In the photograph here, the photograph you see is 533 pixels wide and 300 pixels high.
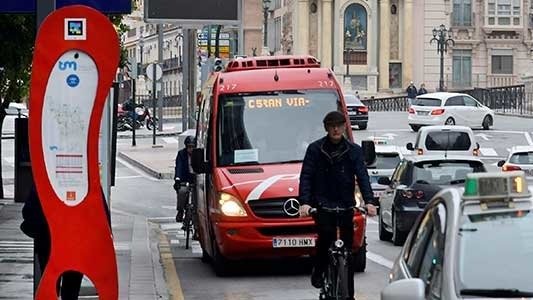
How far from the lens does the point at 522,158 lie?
103 ft

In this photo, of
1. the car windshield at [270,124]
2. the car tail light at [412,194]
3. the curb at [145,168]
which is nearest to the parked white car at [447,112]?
the curb at [145,168]

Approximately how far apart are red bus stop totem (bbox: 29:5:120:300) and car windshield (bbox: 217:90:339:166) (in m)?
6.41

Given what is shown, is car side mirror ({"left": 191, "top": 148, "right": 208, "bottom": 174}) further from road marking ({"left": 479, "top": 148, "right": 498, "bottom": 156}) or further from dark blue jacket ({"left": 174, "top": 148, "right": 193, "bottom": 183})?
road marking ({"left": 479, "top": 148, "right": 498, "bottom": 156})

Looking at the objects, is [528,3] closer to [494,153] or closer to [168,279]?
[494,153]

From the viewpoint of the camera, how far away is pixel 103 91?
11000 millimetres

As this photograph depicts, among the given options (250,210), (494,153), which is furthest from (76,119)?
(494,153)

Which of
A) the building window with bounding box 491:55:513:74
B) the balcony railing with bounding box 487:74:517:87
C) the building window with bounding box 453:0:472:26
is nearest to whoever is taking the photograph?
the balcony railing with bounding box 487:74:517:87

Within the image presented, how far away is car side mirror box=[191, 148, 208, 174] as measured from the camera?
17250mm

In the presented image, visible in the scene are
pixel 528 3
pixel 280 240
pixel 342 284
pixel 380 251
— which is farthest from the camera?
pixel 528 3

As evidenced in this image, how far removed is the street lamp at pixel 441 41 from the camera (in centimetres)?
8312

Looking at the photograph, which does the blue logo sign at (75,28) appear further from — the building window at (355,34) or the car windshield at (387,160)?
the building window at (355,34)

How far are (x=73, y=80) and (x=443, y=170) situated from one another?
11.4m

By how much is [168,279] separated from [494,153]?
3111 cm

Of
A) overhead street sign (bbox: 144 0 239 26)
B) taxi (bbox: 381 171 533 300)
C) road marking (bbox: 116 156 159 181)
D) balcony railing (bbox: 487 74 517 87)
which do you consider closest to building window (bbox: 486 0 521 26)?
balcony railing (bbox: 487 74 517 87)
